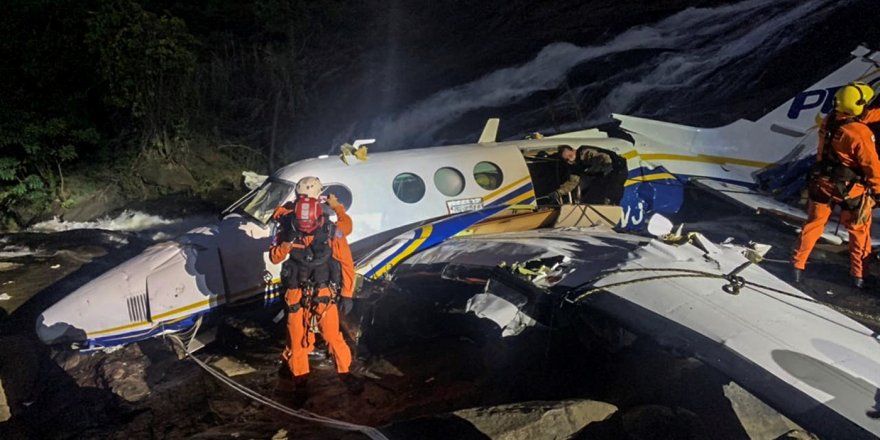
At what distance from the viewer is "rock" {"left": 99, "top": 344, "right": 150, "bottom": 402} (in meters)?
6.95

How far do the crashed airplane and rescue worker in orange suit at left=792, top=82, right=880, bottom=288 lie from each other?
4.86ft

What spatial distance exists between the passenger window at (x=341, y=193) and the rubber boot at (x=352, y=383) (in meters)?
2.31

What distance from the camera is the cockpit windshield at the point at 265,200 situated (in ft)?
26.1

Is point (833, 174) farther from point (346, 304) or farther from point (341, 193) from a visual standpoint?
point (341, 193)

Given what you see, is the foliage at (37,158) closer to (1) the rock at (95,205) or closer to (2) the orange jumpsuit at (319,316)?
(1) the rock at (95,205)

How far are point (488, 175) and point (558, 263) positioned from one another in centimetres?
302

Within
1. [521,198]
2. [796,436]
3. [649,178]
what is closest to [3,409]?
[521,198]

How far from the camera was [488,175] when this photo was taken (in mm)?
9305

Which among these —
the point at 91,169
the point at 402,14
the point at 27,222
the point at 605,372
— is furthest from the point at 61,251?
the point at 402,14

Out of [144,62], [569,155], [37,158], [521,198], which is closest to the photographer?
[521,198]

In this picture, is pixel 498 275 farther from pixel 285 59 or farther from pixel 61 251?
pixel 285 59

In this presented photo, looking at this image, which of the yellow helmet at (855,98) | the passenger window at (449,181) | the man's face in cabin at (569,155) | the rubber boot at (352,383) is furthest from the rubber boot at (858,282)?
the rubber boot at (352,383)

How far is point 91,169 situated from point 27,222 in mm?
2378

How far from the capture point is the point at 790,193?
10.7 m
